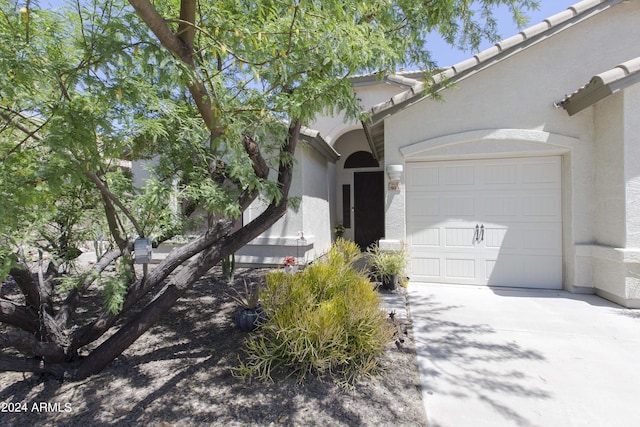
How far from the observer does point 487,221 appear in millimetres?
7016

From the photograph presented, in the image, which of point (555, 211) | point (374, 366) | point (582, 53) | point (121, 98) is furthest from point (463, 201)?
point (121, 98)

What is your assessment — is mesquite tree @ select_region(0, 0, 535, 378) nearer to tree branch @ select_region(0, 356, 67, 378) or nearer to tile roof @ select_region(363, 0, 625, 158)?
tree branch @ select_region(0, 356, 67, 378)

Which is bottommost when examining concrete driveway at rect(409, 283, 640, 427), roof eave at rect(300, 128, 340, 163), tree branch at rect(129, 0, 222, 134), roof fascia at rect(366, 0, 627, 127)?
concrete driveway at rect(409, 283, 640, 427)

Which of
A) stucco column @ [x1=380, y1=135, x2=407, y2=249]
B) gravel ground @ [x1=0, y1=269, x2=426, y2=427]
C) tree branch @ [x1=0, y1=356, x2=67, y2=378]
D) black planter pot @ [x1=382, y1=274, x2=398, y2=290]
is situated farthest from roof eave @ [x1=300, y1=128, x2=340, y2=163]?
tree branch @ [x1=0, y1=356, x2=67, y2=378]

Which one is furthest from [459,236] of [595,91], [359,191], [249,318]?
[359,191]

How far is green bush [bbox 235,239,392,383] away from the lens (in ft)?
11.1

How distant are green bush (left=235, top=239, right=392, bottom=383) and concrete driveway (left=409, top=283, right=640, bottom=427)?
0.73 meters

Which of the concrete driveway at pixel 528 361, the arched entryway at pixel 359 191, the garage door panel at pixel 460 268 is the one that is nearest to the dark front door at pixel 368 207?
the arched entryway at pixel 359 191

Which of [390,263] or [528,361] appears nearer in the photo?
[528,361]

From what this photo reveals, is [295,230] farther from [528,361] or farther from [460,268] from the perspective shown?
[528,361]

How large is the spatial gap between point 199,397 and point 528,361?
3770 mm

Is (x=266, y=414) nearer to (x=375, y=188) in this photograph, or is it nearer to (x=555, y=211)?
(x=555, y=211)

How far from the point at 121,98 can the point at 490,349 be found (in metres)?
4.98

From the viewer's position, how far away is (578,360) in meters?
3.81
